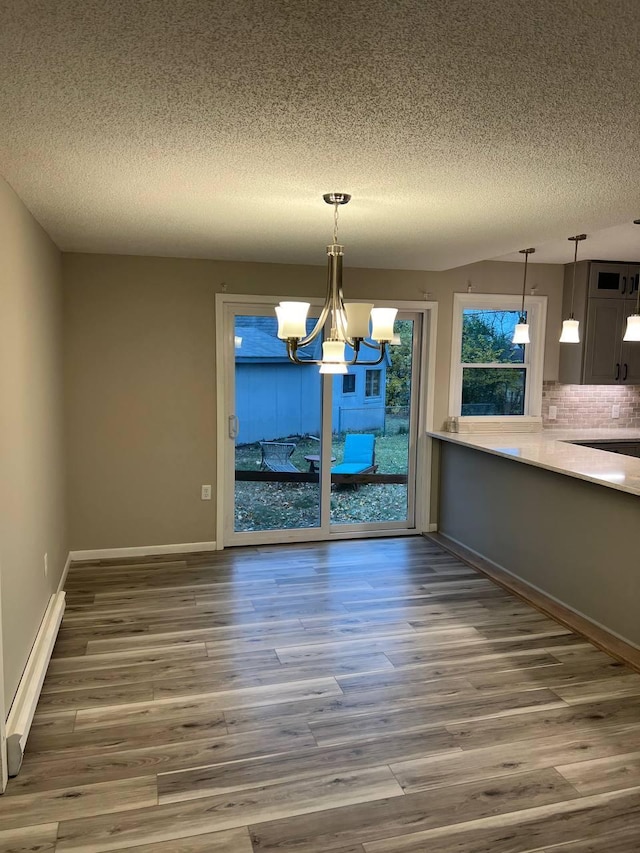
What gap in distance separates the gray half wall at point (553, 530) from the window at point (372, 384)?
0.80 meters

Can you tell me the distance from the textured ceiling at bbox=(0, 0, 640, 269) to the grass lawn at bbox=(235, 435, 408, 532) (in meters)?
2.27

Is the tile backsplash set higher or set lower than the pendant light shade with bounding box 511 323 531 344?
lower

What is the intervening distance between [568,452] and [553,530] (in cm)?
67

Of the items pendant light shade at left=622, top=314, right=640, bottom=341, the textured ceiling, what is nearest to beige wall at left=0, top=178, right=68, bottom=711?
the textured ceiling

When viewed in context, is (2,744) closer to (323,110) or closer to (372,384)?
(323,110)

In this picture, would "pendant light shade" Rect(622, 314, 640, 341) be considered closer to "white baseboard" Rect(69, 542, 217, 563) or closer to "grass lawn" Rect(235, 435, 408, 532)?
"grass lawn" Rect(235, 435, 408, 532)

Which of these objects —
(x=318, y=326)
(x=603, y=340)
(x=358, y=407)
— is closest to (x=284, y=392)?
(x=358, y=407)

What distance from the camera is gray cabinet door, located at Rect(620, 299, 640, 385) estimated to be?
5.49 meters

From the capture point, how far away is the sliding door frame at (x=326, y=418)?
4820 millimetres

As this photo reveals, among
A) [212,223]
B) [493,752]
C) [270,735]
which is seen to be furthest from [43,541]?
[493,752]

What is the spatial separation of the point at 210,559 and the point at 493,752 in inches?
108

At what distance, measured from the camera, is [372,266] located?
4996 mm

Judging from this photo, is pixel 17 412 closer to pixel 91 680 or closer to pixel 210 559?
pixel 91 680

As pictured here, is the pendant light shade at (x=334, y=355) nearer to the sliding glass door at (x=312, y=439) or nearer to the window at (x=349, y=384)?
→ the sliding glass door at (x=312, y=439)
